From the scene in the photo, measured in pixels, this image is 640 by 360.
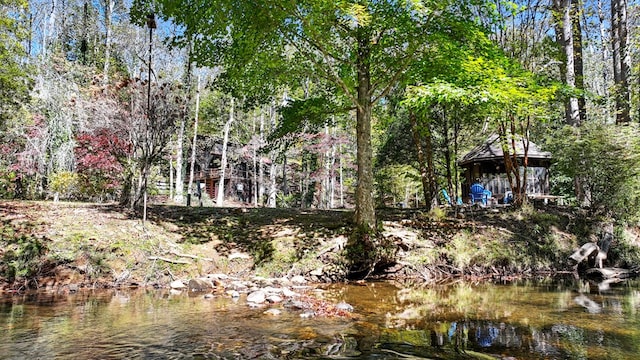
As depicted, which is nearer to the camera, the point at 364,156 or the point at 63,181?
the point at 364,156

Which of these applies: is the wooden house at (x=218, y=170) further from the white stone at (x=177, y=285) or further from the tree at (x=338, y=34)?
the white stone at (x=177, y=285)

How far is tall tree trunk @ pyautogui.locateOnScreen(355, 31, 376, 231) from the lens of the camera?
33.4 feet

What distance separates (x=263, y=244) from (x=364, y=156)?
3.50 meters

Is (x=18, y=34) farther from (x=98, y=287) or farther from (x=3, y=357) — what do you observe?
(x=3, y=357)

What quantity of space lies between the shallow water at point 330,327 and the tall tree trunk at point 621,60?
992 cm

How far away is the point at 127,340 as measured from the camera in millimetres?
4297

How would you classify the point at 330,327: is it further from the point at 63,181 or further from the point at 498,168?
the point at 498,168

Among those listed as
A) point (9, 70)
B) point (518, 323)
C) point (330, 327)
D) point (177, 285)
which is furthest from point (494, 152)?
point (9, 70)

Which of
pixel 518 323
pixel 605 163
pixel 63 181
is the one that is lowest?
pixel 518 323

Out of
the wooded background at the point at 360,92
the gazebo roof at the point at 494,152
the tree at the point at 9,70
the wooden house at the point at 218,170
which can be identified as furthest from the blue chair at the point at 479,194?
the wooden house at the point at 218,170

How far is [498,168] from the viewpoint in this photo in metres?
19.7

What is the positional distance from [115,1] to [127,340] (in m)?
28.1

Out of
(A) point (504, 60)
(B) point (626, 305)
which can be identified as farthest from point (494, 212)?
(B) point (626, 305)

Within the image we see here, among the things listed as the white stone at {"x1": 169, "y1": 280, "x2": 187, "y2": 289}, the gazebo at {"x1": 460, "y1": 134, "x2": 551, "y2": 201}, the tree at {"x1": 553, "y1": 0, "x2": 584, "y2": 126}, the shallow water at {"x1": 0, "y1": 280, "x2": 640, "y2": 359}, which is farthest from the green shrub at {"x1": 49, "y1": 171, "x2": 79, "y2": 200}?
the tree at {"x1": 553, "y1": 0, "x2": 584, "y2": 126}
